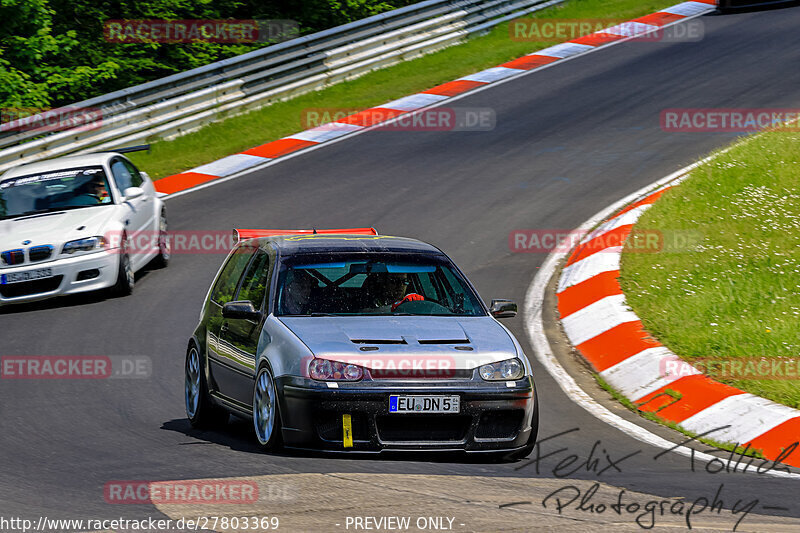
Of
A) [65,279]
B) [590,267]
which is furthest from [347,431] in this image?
[65,279]

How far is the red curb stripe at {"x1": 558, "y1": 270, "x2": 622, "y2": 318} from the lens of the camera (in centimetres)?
1152

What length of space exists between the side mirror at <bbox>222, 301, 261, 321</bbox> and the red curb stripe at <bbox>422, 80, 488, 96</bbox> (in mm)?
14083

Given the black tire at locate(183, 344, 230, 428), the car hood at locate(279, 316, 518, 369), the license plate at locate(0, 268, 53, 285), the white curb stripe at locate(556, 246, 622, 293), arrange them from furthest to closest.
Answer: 1. the license plate at locate(0, 268, 53, 285)
2. the white curb stripe at locate(556, 246, 622, 293)
3. the black tire at locate(183, 344, 230, 428)
4. the car hood at locate(279, 316, 518, 369)

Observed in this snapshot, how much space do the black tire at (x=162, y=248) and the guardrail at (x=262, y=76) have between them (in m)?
5.21

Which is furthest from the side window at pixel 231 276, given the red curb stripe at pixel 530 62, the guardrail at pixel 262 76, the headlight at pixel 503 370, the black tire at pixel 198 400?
the red curb stripe at pixel 530 62

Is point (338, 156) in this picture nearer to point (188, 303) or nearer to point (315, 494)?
point (188, 303)

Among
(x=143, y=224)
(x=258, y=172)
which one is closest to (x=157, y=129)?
(x=258, y=172)

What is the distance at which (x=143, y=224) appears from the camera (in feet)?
45.8

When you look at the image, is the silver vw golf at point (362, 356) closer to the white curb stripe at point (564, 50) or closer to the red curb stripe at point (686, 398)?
the red curb stripe at point (686, 398)

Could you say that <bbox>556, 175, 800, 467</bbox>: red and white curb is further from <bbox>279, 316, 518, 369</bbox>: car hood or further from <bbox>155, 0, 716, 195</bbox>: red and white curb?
<bbox>155, 0, 716, 195</bbox>: red and white curb

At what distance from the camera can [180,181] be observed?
59.3 ft

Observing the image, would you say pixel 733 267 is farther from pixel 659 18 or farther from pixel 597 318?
pixel 659 18

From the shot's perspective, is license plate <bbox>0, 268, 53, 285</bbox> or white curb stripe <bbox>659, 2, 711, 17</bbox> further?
white curb stripe <bbox>659, 2, 711, 17</bbox>
